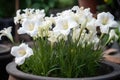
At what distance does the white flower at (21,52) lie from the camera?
1.96 m

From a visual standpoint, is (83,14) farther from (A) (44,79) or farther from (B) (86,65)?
(A) (44,79)

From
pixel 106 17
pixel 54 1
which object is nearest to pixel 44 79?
pixel 106 17

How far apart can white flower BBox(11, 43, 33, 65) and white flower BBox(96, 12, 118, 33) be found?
0.38 m

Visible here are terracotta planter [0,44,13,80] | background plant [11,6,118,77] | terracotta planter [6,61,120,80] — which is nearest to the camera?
terracotta planter [6,61,120,80]

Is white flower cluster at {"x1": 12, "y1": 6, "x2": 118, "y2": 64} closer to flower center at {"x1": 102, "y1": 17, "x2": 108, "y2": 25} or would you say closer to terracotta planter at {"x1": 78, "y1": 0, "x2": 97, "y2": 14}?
flower center at {"x1": 102, "y1": 17, "x2": 108, "y2": 25}

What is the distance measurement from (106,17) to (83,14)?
0.12 meters

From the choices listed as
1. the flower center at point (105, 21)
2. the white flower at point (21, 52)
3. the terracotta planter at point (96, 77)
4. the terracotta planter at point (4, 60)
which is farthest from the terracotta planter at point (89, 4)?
the white flower at point (21, 52)

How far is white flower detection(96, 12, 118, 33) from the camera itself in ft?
6.67

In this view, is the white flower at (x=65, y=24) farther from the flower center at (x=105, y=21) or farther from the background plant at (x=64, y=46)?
the flower center at (x=105, y=21)

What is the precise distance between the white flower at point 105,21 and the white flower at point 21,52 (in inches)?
14.9

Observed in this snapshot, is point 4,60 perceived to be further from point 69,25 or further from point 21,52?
point 69,25

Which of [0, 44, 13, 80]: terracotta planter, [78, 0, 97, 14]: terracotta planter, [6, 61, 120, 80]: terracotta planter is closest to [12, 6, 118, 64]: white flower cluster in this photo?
A: [6, 61, 120, 80]: terracotta planter

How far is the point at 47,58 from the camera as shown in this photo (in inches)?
81.1

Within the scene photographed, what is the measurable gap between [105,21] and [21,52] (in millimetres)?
455
